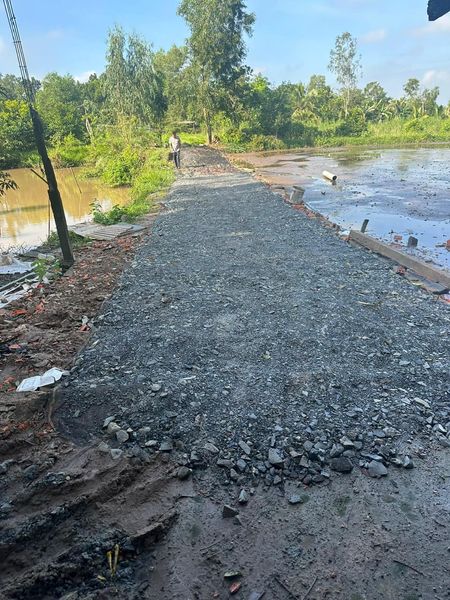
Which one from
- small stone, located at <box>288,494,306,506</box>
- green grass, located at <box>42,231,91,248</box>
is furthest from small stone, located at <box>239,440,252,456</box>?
green grass, located at <box>42,231,91,248</box>

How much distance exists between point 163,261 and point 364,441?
5.32m

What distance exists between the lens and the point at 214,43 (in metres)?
31.0

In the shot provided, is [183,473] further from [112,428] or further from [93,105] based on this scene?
[93,105]

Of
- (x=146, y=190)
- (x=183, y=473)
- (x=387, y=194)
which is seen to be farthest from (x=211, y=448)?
(x=146, y=190)

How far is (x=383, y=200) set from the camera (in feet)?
45.2

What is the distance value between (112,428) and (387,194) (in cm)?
1411

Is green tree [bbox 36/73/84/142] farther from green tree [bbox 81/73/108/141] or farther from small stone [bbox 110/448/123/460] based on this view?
small stone [bbox 110/448/123/460]

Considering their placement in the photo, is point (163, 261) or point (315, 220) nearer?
point (163, 261)

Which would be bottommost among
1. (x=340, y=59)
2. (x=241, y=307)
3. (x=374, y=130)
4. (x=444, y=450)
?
(x=444, y=450)

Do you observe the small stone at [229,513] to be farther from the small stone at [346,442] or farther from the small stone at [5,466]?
the small stone at [5,466]

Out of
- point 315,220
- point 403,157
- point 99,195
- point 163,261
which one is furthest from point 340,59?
point 163,261

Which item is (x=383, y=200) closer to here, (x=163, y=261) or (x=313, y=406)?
(x=163, y=261)

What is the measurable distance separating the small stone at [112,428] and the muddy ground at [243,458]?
0.03m

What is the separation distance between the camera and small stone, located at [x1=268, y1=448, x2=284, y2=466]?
9.72 ft
